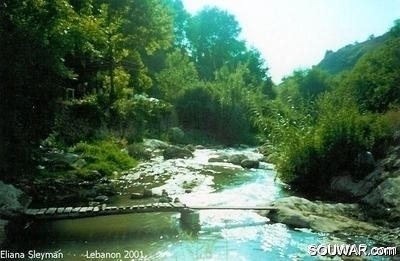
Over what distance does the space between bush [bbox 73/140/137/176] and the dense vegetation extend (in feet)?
0.19

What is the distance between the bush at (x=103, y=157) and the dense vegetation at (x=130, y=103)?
58 millimetres

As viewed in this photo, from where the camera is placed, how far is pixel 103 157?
15.5m

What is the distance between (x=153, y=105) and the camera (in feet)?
87.4

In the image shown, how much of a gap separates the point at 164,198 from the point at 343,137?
18.6 ft

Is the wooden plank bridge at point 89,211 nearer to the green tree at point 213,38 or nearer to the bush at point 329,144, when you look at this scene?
the bush at point 329,144

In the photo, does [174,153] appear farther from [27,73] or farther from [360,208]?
[360,208]

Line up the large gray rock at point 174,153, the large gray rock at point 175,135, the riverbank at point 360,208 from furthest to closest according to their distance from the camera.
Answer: the large gray rock at point 175,135 < the large gray rock at point 174,153 < the riverbank at point 360,208

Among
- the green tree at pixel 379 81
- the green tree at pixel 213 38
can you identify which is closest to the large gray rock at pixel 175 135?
the green tree at pixel 379 81

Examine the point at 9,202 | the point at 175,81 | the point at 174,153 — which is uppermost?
the point at 175,81

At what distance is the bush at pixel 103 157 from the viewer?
46.8ft

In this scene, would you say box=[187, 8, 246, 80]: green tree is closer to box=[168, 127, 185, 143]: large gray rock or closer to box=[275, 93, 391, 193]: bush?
box=[168, 127, 185, 143]: large gray rock

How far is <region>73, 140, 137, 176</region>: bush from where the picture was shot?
1427 cm

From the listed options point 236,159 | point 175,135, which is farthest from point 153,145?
point 175,135

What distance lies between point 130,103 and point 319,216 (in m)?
15.6
